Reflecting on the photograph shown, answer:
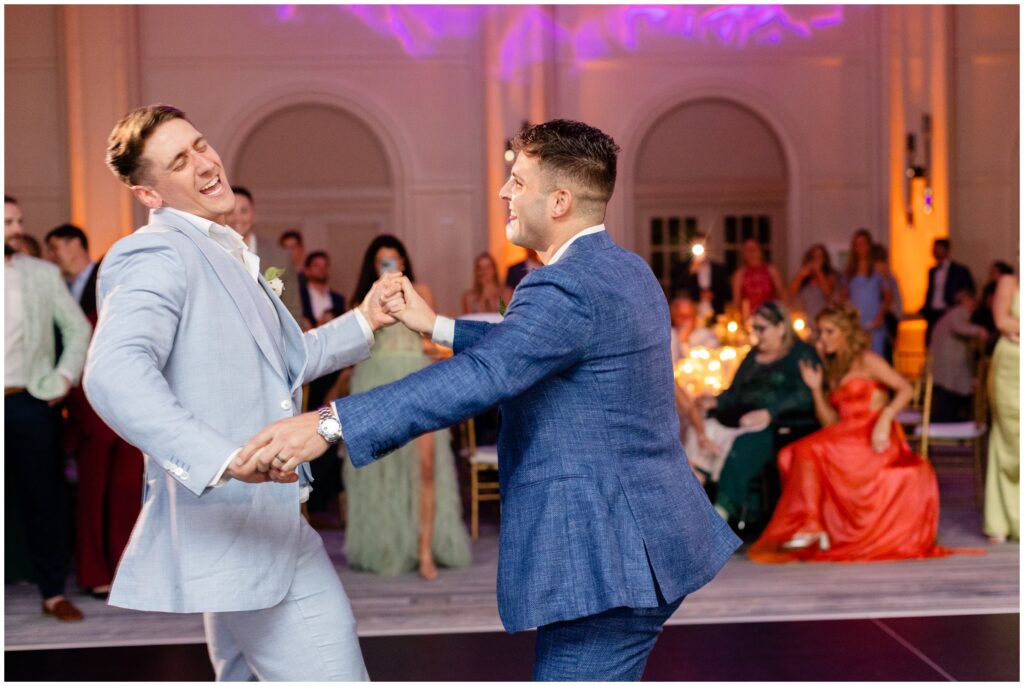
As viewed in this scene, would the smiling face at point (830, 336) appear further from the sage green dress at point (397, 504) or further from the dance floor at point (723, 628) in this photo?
the sage green dress at point (397, 504)

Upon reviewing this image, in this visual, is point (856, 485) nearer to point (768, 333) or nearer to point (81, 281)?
point (768, 333)

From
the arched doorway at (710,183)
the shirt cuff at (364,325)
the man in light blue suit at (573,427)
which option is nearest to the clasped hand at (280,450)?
the man in light blue suit at (573,427)

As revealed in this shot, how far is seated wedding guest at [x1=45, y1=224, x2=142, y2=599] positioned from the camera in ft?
16.8

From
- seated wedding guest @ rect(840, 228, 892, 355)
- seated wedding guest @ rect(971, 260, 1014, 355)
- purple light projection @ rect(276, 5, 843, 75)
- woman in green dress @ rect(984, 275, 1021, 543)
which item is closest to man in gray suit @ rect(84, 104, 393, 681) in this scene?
woman in green dress @ rect(984, 275, 1021, 543)

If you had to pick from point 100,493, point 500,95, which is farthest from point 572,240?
point 500,95

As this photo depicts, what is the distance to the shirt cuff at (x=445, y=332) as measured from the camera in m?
2.46

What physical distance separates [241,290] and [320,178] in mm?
9664

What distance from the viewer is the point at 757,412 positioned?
5.88 meters

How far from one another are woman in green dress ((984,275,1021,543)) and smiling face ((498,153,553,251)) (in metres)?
4.35

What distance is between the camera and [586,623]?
207 cm

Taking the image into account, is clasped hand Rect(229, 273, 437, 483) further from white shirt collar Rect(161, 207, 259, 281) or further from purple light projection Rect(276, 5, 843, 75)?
purple light projection Rect(276, 5, 843, 75)

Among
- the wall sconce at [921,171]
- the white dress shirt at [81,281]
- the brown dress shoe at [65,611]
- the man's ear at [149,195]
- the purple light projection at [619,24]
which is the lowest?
the brown dress shoe at [65,611]

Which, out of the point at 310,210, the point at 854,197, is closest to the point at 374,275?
the point at 310,210

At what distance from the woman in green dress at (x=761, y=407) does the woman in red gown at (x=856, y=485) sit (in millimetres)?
130
